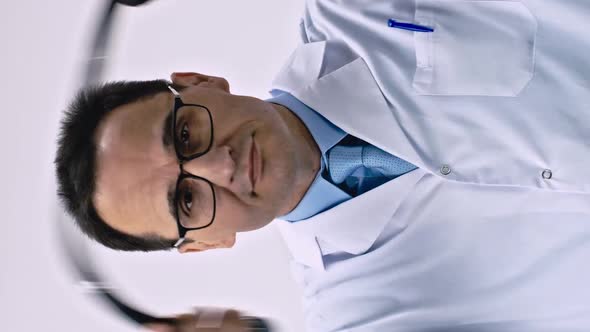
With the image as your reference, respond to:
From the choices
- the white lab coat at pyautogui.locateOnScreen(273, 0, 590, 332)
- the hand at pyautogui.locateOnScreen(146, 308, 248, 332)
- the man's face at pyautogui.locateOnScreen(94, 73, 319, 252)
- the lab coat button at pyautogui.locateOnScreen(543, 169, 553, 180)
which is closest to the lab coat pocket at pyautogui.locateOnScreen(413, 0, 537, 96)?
the white lab coat at pyautogui.locateOnScreen(273, 0, 590, 332)

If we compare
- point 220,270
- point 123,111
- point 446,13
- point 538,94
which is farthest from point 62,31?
point 538,94

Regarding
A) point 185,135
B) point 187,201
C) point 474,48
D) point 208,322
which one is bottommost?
point 208,322

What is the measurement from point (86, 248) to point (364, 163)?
1.76 feet

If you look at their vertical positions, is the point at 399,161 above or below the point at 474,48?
below

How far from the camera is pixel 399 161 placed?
1.04 meters

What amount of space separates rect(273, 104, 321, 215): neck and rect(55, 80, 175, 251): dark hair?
0.73 feet

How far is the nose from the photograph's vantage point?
965 mm

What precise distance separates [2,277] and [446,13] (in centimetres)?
96

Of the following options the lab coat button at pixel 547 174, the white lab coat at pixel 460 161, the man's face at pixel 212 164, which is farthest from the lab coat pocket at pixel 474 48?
the man's face at pixel 212 164

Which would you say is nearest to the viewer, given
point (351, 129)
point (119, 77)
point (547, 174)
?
point (547, 174)

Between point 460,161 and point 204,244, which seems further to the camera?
point 204,244

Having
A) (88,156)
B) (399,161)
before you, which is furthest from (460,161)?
(88,156)

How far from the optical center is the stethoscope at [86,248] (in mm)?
1094

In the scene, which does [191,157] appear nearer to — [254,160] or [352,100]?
[254,160]
